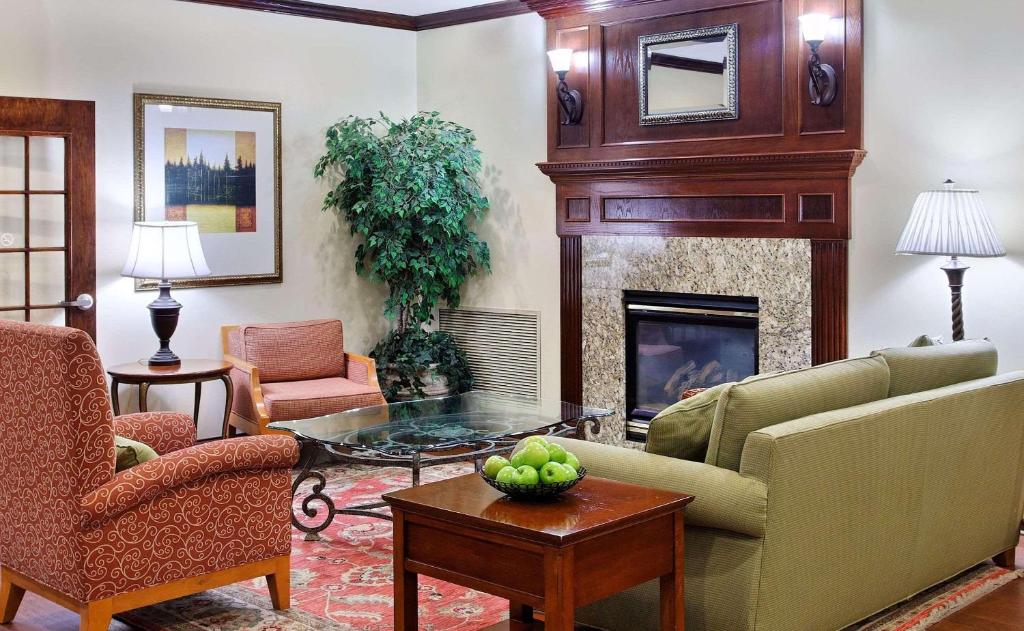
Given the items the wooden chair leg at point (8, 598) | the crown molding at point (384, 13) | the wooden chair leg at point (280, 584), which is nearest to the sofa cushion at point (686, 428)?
the wooden chair leg at point (280, 584)

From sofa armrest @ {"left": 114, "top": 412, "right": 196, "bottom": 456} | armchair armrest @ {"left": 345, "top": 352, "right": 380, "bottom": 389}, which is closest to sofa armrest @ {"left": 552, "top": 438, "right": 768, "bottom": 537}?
sofa armrest @ {"left": 114, "top": 412, "right": 196, "bottom": 456}

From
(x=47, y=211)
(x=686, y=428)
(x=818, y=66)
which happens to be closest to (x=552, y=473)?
(x=686, y=428)

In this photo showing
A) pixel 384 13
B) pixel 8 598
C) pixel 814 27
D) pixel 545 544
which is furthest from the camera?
pixel 384 13

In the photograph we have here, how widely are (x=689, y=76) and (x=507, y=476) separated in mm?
3539

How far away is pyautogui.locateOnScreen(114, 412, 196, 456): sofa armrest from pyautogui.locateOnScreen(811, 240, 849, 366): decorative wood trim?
2994 mm

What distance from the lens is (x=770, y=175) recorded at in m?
5.57

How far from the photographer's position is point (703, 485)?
→ 10.3 feet

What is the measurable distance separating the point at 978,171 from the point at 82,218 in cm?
438

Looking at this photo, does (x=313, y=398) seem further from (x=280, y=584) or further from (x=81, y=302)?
(x=280, y=584)

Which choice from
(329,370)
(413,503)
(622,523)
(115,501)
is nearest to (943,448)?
(622,523)

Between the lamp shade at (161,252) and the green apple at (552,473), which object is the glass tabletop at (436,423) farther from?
the lamp shade at (161,252)

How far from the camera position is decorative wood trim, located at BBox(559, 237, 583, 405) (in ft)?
21.4

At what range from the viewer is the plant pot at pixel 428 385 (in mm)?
6770

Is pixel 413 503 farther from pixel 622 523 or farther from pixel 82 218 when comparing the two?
pixel 82 218
